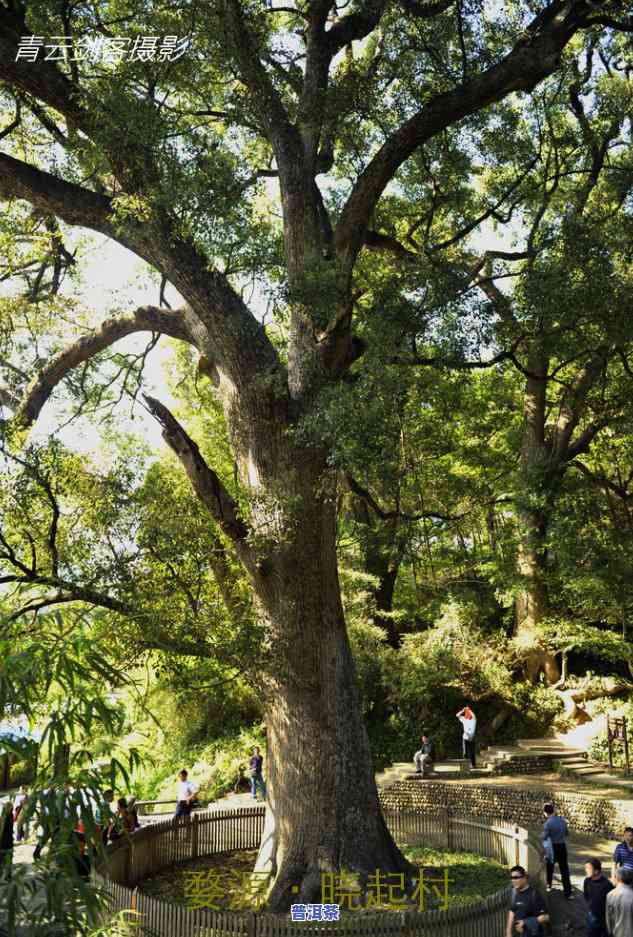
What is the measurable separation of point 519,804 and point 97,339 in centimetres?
1164

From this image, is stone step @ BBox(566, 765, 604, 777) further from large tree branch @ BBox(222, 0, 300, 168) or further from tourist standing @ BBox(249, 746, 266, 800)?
large tree branch @ BBox(222, 0, 300, 168)

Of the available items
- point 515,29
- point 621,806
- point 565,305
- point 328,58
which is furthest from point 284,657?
point 515,29

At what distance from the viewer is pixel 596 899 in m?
8.24

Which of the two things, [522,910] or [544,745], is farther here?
[544,745]

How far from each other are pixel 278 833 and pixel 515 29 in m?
13.3

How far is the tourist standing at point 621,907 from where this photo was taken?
24.3 ft

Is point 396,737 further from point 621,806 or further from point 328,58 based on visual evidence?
point 328,58

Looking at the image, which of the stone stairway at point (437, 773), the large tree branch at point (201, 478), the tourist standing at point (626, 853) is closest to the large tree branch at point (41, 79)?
the large tree branch at point (201, 478)

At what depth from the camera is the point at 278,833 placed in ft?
36.7

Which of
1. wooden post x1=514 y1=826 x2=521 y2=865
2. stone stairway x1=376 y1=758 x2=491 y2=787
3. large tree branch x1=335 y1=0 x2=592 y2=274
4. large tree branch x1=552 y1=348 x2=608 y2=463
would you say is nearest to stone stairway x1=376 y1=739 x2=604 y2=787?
stone stairway x1=376 y1=758 x2=491 y2=787

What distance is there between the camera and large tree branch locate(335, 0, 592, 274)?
11.6 meters

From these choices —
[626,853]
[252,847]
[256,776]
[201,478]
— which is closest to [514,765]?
[256,776]

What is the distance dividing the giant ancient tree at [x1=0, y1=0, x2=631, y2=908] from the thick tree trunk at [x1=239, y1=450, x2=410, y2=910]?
3 cm
